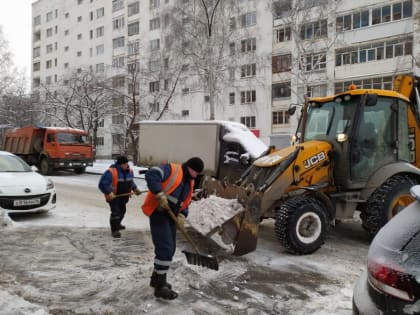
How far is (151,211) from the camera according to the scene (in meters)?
4.44

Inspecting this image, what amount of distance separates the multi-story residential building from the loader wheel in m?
Result: 16.8

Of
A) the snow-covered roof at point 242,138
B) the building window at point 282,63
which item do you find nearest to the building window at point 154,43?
the building window at point 282,63

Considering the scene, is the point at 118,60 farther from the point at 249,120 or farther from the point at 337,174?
the point at 337,174

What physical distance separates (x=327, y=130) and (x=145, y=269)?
3877 mm

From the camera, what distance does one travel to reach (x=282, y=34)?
3575 centimetres

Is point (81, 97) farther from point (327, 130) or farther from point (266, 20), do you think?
point (327, 130)

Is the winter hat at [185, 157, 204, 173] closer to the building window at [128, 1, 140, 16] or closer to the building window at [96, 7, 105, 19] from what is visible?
the building window at [128, 1, 140, 16]

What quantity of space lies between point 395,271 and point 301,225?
3.82 m

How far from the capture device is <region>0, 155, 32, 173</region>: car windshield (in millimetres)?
9508

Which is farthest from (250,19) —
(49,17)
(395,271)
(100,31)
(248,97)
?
(49,17)

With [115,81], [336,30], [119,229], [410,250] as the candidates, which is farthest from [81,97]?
[410,250]

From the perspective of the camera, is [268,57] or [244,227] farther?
[268,57]

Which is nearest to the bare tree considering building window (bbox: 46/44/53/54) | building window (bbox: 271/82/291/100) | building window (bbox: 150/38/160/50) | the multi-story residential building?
the multi-story residential building

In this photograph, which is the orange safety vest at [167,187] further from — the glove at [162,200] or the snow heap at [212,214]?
the snow heap at [212,214]
